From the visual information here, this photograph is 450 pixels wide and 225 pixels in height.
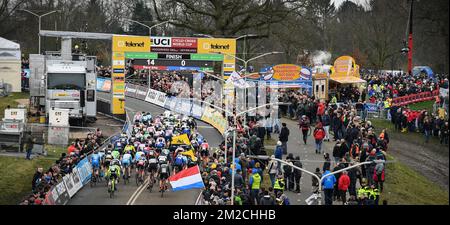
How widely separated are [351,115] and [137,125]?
433 inches

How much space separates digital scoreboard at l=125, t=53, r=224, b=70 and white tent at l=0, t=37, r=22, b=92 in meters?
16.8

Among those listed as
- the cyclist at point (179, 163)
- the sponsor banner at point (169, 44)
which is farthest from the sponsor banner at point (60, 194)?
the sponsor banner at point (169, 44)

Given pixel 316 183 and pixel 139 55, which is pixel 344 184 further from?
pixel 139 55

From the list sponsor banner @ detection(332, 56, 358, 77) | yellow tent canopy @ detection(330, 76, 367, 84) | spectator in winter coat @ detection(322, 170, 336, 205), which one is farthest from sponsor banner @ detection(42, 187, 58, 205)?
sponsor banner @ detection(332, 56, 358, 77)

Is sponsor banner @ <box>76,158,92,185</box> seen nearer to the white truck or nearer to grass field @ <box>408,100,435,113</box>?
the white truck

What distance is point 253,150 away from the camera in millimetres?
29875

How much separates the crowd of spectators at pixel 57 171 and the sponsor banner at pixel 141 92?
2142cm

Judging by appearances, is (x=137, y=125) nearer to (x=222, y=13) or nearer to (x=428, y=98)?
(x=428, y=98)

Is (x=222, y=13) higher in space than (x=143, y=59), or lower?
higher

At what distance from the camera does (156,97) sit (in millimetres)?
55344

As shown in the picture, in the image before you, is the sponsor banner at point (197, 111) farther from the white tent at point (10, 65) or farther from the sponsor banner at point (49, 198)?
the sponsor banner at point (49, 198)

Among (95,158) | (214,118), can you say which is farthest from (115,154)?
(214,118)
